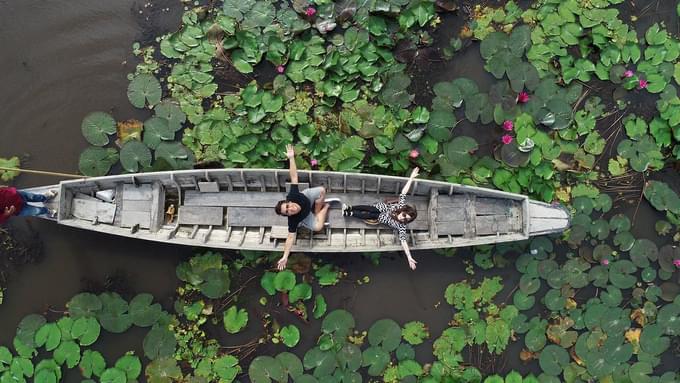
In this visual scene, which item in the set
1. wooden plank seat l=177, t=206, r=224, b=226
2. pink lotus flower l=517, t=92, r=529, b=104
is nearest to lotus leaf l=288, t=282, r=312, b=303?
wooden plank seat l=177, t=206, r=224, b=226

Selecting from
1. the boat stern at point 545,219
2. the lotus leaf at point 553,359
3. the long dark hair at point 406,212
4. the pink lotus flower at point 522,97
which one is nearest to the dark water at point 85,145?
the lotus leaf at point 553,359

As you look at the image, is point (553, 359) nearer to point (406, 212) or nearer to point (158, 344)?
point (406, 212)

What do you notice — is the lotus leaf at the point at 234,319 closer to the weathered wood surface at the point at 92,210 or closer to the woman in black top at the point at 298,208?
the woman in black top at the point at 298,208

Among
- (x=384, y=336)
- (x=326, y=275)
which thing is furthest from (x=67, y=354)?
(x=384, y=336)

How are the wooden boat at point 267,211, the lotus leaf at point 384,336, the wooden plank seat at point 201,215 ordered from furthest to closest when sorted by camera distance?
1. the lotus leaf at point 384,336
2. the wooden plank seat at point 201,215
3. the wooden boat at point 267,211

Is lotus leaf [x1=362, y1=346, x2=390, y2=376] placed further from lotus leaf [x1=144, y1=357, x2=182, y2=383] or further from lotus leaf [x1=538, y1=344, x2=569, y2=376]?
lotus leaf [x1=144, y1=357, x2=182, y2=383]

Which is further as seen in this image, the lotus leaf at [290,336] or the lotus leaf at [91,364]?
the lotus leaf at [290,336]
